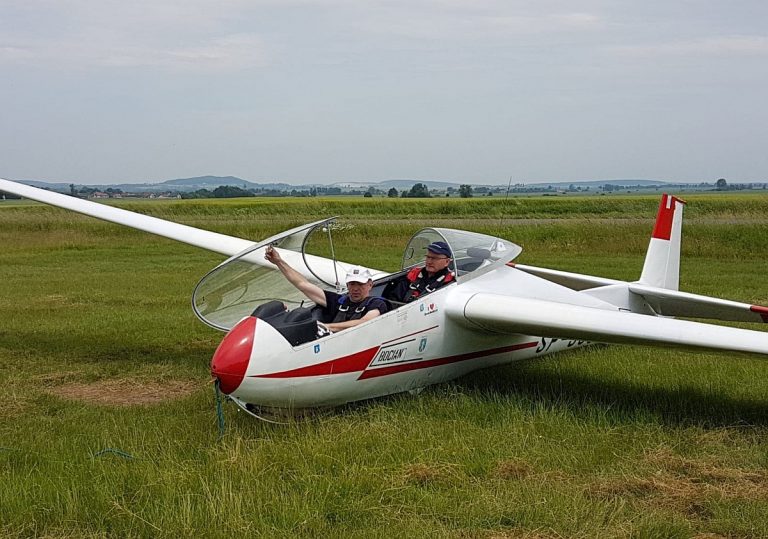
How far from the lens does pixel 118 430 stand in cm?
663

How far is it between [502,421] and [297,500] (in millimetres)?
2384

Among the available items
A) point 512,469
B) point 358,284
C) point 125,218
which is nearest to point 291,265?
point 358,284

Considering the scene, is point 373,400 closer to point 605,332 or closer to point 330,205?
point 605,332

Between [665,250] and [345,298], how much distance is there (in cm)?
528

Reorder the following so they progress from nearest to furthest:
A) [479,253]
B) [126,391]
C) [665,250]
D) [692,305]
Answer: [479,253] → [126,391] → [692,305] → [665,250]

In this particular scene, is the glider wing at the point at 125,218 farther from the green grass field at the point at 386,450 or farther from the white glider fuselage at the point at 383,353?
the white glider fuselage at the point at 383,353

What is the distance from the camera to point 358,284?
7176 mm

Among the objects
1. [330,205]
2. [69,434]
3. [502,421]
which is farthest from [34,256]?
[330,205]

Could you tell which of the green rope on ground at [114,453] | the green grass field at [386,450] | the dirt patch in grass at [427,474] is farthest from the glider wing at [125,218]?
the dirt patch in grass at [427,474]

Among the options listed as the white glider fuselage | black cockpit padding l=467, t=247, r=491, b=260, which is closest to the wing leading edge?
the white glider fuselage

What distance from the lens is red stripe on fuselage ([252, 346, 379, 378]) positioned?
20.6ft

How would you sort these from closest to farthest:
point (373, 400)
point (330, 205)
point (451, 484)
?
point (451, 484), point (373, 400), point (330, 205)

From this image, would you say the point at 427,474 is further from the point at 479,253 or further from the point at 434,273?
the point at 479,253

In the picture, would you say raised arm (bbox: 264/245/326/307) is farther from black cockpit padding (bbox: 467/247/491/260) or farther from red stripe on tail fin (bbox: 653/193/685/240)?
red stripe on tail fin (bbox: 653/193/685/240)
